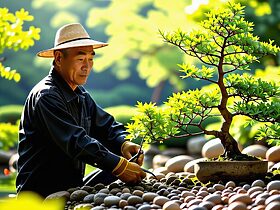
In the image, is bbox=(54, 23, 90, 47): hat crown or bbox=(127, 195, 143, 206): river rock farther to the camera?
bbox=(54, 23, 90, 47): hat crown

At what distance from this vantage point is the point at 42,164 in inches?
127

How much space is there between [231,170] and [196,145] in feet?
23.4

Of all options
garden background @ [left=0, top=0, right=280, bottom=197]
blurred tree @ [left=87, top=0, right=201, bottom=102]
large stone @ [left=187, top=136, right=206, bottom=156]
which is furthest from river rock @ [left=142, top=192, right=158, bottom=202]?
blurred tree @ [left=87, top=0, right=201, bottom=102]

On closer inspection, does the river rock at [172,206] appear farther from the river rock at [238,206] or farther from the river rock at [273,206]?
the river rock at [273,206]

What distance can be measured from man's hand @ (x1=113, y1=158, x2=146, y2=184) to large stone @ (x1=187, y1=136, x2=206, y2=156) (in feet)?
23.3

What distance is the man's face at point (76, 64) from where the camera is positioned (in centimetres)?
331

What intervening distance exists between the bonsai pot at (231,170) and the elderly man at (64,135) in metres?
0.37

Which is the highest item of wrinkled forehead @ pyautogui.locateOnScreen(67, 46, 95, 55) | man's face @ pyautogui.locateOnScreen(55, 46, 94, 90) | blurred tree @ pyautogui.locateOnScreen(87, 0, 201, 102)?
blurred tree @ pyautogui.locateOnScreen(87, 0, 201, 102)

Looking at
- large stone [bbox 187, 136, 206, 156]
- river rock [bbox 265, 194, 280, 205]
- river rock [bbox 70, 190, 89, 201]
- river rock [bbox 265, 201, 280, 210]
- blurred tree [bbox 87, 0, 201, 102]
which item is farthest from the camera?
blurred tree [bbox 87, 0, 201, 102]

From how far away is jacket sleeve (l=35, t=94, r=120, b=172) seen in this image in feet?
9.96

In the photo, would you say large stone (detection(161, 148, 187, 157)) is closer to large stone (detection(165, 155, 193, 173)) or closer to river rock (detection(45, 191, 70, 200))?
large stone (detection(165, 155, 193, 173))

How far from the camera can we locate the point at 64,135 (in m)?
3.05

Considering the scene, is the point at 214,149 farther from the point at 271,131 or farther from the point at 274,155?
the point at 271,131

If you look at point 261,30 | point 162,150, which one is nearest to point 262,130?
point 261,30
